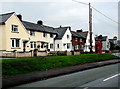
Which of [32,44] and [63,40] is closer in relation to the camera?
[32,44]

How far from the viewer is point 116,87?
9.29 metres

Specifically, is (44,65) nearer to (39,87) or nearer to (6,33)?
(39,87)

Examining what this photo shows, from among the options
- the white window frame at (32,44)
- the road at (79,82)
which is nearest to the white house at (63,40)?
the white window frame at (32,44)

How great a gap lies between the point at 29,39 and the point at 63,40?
14.5 m

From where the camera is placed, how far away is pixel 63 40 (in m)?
53.3

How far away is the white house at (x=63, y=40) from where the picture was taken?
5272cm

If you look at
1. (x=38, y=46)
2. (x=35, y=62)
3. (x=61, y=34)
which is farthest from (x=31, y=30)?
(x=35, y=62)

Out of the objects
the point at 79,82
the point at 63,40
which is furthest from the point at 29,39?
the point at 79,82

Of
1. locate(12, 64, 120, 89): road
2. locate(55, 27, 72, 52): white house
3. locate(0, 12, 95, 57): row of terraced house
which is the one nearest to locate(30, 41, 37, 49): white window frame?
locate(0, 12, 95, 57): row of terraced house

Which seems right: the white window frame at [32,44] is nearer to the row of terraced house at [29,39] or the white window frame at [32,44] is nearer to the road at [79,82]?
the row of terraced house at [29,39]

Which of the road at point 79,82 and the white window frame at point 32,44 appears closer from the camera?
the road at point 79,82

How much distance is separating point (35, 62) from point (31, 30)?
25.8 metres

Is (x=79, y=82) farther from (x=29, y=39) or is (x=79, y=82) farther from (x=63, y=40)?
(x=63, y=40)

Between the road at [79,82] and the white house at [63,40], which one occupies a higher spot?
the white house at [63,40]
